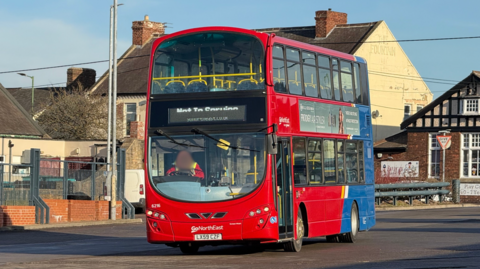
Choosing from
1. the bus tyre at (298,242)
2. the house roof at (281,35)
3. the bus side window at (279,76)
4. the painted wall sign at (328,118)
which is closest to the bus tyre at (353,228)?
the painted wall sign at (328,118)

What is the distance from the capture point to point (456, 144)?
151 ft

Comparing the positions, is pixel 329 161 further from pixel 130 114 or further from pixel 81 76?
pixel 81 76

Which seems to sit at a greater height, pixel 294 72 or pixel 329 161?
pixel 294 72

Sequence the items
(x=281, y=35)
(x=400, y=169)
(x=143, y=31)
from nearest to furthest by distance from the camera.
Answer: (x=400, y=169) → (x=281, y=35) → (x=143, y=31)

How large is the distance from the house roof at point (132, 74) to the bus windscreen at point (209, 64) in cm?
4079

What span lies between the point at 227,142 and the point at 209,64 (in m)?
1.51

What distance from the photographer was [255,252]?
16.5 m

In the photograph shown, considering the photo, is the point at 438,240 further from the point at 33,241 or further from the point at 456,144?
the point at 456,144

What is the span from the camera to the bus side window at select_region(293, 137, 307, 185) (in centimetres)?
1591

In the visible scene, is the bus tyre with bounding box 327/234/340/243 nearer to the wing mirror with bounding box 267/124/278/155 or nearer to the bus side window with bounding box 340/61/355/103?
the bus side window with bounding box 340/61/355/103

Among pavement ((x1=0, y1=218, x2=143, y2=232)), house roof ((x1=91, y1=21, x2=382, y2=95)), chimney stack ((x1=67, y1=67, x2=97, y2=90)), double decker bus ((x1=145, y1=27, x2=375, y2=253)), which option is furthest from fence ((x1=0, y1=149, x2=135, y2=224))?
chimney stack ((x1=67, y1=67, x2=97, y2=90))

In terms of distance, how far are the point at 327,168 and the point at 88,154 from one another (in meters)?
29.9

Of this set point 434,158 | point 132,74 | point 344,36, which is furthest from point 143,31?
point 434,158

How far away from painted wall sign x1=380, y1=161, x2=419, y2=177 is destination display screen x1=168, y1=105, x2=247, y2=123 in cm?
3261
